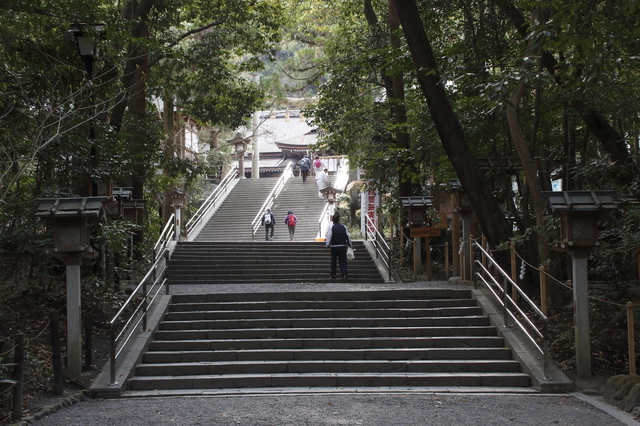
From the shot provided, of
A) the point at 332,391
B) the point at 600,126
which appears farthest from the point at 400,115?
the point at 332,391

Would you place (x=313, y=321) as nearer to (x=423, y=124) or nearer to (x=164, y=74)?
(x=423, y=124)

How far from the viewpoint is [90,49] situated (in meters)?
10.3

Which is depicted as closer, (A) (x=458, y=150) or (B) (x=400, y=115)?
(A) (x=458, y=150)

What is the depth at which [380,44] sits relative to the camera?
18000mm

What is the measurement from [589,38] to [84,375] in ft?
26.0

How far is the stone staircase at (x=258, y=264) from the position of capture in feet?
52.3

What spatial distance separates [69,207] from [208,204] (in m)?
19.4

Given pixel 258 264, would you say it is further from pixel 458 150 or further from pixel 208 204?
pixel 208 204

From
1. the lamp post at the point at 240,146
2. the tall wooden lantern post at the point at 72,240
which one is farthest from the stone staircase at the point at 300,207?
the tall wooden lantern post at the point at 72,240

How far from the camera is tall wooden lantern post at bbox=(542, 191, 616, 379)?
7.98 m

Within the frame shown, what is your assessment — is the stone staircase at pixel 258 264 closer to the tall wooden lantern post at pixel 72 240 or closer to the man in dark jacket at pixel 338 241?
the man in dark jacket at pixel 338 241

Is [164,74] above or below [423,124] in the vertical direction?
above

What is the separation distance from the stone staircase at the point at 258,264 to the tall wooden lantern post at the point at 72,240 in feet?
23.1

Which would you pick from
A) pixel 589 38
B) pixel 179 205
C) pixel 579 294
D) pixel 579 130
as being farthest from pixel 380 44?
pixel 579 294
